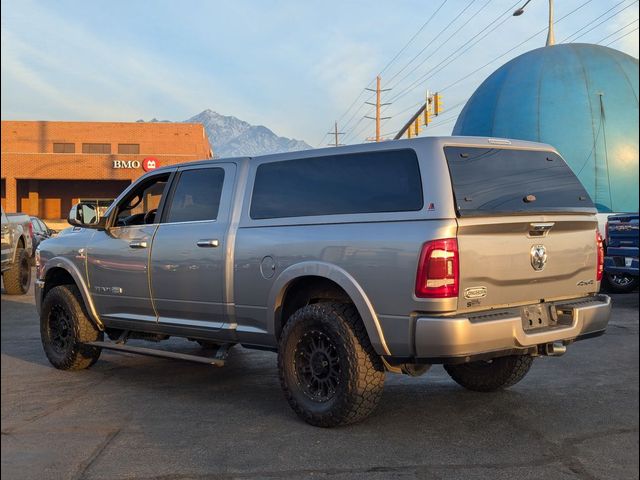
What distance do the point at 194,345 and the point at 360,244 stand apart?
4.38 meters

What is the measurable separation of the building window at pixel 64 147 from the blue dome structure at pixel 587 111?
46.5 metres

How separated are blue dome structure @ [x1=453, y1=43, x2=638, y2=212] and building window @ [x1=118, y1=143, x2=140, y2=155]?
4375 cm

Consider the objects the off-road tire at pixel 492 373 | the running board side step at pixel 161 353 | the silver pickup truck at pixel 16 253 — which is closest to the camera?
the running board side step at pixel 161 353

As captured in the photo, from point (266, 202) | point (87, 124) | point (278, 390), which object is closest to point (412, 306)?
point (266, 202)

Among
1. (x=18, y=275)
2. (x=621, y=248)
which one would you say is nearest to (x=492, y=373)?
(x=621, y=248)

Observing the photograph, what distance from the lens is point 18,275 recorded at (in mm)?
12422

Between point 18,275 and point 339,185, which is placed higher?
point 339,185

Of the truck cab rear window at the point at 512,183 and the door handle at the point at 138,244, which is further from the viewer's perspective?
the door handle at the point at 138,244

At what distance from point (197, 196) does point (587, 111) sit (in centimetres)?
369

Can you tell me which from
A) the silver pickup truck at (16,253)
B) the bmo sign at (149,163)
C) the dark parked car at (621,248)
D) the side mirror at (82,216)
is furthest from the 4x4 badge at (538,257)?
the bmo sign at (149,163)

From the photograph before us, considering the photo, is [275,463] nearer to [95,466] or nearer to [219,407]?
[95,466]

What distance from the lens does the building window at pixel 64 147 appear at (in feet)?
184

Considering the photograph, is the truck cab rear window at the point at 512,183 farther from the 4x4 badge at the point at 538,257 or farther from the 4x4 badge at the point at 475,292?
the 4x4 badge at the point at 475,292

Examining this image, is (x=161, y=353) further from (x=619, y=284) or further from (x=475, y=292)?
(x=619, y=284)
